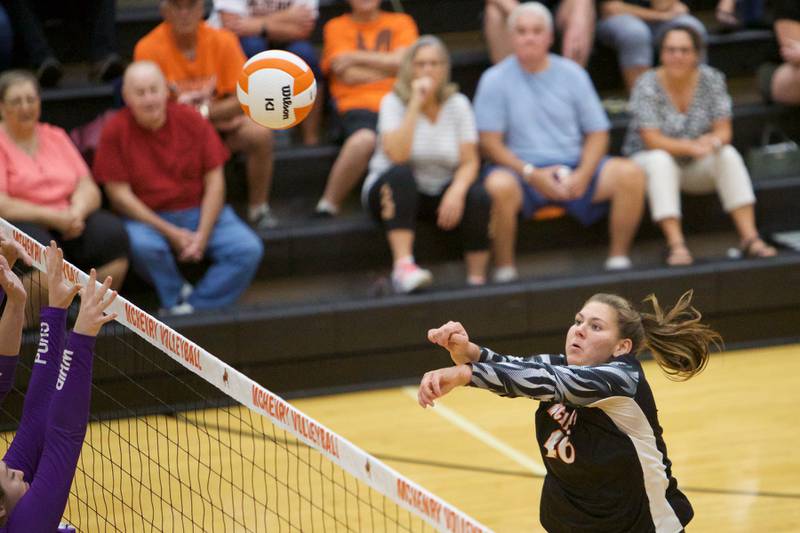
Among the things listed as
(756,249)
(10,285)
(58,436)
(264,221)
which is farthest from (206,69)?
(58,436)

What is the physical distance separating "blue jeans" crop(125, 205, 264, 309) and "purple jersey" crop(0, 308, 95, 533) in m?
3.23

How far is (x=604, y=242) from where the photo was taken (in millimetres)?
9039

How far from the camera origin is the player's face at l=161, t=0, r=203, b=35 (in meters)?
8.31

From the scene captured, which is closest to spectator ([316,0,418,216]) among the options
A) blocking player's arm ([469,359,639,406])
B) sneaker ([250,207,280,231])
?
sneaker ([250,207,280,231])

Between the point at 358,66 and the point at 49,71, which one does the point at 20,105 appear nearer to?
the point at 49,71

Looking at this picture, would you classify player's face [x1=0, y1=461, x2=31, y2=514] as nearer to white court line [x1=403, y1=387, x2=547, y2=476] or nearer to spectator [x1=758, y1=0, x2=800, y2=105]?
white court line [x1=403, y1=387, x2=547, y2=476]

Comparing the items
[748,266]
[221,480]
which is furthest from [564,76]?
[221,480]

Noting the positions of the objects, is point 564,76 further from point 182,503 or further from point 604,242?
point 182,503

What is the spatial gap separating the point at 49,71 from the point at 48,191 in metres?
1.35

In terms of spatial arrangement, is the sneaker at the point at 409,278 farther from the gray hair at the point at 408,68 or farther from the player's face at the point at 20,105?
the player's face at the point at 20,105

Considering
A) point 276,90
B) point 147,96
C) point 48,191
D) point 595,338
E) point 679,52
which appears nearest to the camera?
point 595,338

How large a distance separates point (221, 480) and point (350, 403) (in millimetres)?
1475

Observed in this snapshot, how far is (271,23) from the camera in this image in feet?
29.1

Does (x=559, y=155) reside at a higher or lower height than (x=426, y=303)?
higher
